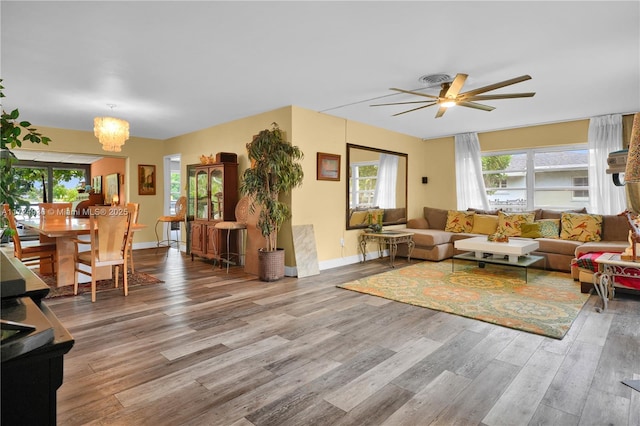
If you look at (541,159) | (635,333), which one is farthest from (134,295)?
(541,159)

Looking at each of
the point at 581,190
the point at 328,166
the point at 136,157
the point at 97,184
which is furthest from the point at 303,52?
the point at 97,184

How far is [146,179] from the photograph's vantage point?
7.87 meters

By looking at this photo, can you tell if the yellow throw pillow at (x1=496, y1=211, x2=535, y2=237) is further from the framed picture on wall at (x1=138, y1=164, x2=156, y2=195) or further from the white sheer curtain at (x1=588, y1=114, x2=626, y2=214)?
the framed picture on wall at (x1=138, y1=164, x2=156, y2=195)

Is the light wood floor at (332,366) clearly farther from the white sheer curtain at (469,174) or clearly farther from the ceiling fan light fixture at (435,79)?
the white sheer curtain at (469,174)

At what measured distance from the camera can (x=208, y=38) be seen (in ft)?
9.95

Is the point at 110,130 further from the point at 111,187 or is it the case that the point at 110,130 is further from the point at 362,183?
the point at 111,187

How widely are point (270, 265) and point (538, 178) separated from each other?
5286 millimetres

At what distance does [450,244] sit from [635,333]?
373 centimetres

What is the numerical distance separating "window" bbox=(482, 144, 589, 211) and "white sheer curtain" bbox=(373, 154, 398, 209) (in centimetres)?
190

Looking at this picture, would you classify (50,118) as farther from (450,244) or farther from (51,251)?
(450,244)

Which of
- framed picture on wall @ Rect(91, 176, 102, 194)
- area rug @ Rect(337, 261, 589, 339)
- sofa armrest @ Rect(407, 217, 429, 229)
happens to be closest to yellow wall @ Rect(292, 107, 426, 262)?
area rug @ Rect(337, 261, 589, 339)

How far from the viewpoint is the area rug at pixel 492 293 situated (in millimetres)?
3318

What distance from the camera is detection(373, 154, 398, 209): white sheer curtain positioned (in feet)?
22.2

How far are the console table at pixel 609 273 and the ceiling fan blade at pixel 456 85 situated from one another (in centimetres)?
222
